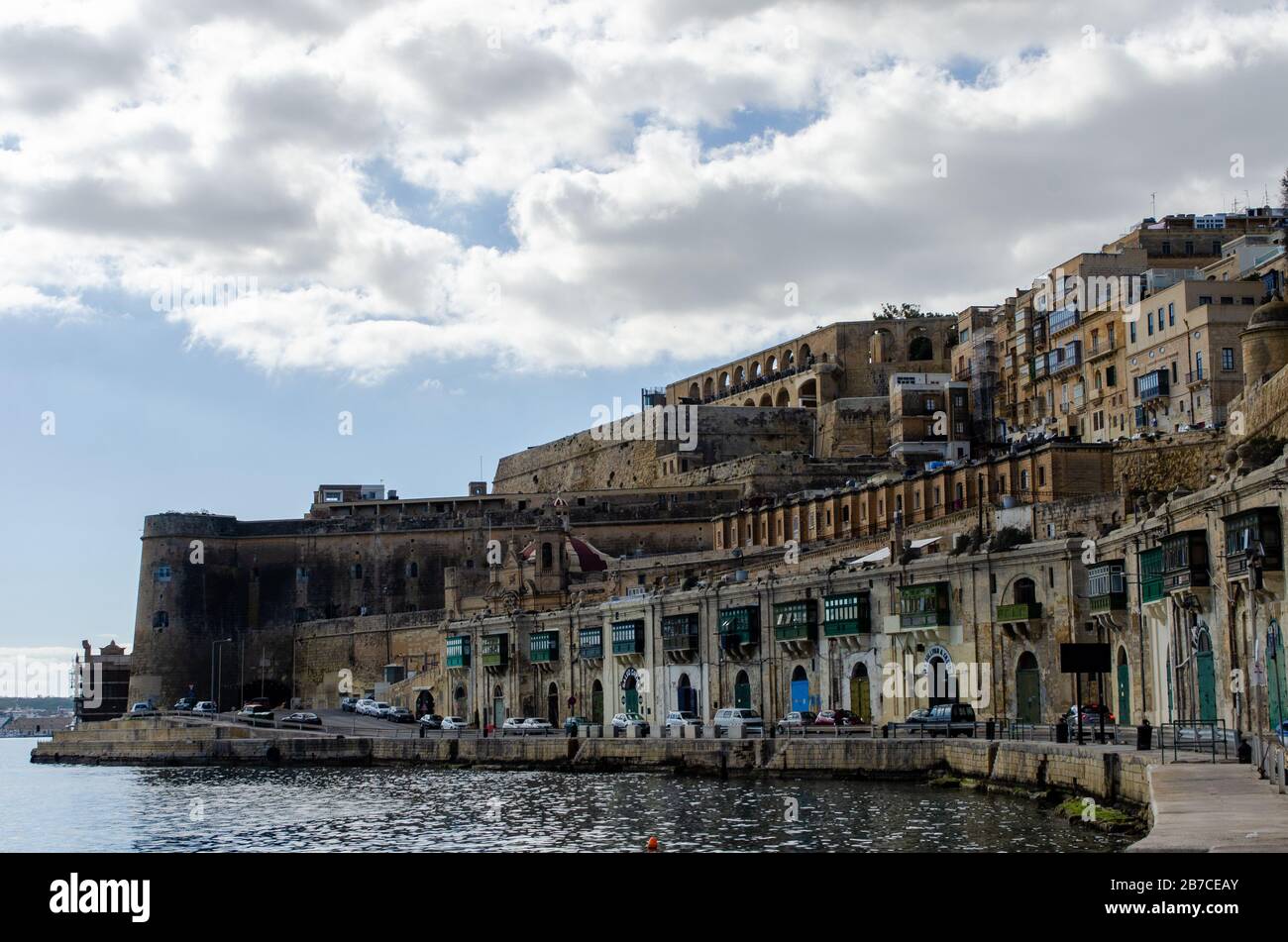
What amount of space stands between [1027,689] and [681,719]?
14.3 metres

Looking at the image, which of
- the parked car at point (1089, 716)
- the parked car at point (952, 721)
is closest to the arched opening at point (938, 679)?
the parked car at point (952, 721)

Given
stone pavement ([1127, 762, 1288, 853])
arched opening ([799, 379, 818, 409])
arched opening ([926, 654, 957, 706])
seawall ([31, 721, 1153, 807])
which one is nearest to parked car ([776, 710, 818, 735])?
seawall ([31, 721, 1153, 807])

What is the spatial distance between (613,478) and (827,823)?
81281 millimetres

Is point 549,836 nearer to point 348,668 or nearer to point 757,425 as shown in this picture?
point 348,668

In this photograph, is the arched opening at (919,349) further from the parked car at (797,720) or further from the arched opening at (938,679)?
the arched opening at (938,679)

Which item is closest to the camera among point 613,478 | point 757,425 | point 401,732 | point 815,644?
point 815,644

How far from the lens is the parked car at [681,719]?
54969 mm

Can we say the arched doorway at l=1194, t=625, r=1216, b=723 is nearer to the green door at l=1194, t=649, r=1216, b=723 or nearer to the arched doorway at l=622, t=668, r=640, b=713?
the green door at l=1194, t=649, r=1216, b=723

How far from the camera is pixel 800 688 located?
192 ft

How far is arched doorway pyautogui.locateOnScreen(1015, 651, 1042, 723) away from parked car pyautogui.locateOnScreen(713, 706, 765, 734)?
8.20 meters

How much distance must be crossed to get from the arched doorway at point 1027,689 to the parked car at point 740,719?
8201 millimetres

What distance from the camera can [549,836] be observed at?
34.9 meters
